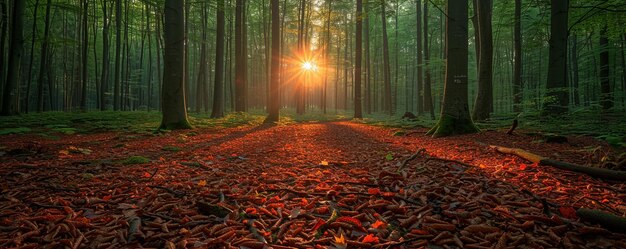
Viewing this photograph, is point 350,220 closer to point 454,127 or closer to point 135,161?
point 135,161

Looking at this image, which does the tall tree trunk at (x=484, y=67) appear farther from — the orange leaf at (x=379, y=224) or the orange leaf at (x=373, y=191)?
the orange leaf at (x=379, y=224)

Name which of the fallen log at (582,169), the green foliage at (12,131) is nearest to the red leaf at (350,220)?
the fallen log at (582,169)

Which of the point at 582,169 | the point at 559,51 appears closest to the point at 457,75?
the point at 559,51

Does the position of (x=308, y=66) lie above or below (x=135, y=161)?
above

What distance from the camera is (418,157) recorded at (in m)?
5.11

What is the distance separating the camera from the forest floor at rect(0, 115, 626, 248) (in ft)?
7.03

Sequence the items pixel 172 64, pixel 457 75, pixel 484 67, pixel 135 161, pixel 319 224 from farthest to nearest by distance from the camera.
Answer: pixel 484 67
pixel 172 64
pixel 457 75
pixel 135 161
pixel 319 224

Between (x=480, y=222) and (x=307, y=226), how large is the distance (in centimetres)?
147

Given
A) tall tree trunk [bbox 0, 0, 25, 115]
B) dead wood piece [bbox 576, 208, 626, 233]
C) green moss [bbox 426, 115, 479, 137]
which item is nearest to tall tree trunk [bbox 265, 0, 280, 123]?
green moss [bbox 426, 115, 479, 137]

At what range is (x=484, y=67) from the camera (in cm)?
1032

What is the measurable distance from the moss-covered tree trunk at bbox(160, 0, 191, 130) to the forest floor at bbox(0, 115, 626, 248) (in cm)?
507

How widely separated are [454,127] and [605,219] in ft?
20.0

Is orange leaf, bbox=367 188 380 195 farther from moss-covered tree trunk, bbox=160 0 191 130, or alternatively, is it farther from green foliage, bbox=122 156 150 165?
moss-covered tree trunk, bbox=160 0 191 130

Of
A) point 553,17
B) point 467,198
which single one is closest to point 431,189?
point 467,198
